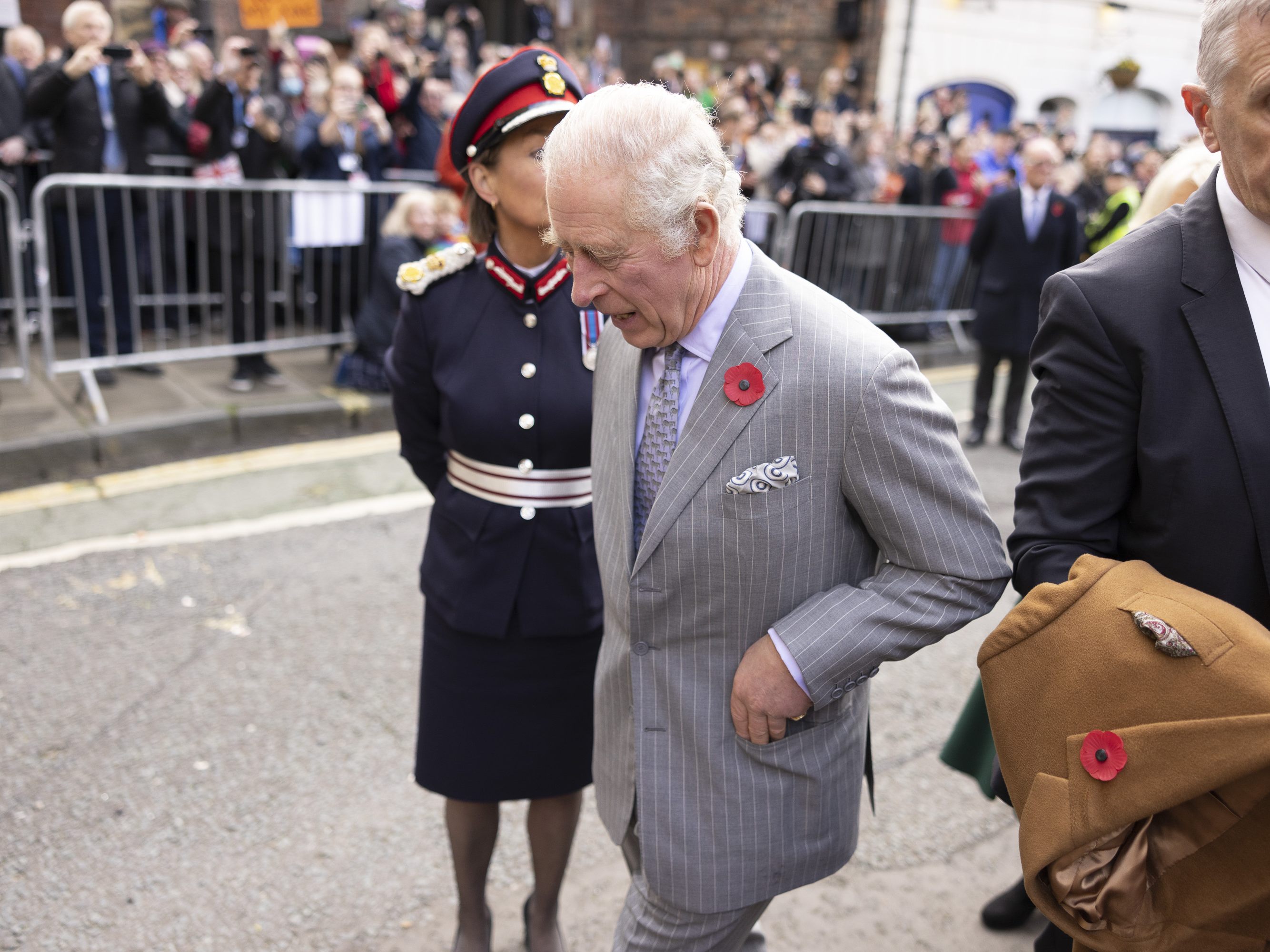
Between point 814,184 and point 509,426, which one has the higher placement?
point 814,184

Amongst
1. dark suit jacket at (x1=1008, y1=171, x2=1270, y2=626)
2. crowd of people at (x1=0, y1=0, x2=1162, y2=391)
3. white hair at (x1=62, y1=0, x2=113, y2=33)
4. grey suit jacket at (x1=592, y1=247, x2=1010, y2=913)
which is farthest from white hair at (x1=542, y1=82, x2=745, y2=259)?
white hair at (x1=62, y1=0, x2=113, y2=33)

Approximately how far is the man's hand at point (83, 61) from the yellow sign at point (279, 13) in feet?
6.17

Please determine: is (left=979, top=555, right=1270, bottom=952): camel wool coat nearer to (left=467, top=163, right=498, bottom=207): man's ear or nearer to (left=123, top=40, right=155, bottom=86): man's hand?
(left=467, top=163, right=498, bottom=207): man's ear

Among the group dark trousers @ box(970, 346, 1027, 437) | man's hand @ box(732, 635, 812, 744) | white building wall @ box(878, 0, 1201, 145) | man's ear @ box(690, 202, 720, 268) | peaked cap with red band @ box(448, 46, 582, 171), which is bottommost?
dark trousers @ box(970, 346, 1027, 437)

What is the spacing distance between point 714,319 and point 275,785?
7.26ft

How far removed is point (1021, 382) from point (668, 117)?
6.49 m

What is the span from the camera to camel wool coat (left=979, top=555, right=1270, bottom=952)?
4.37 ft

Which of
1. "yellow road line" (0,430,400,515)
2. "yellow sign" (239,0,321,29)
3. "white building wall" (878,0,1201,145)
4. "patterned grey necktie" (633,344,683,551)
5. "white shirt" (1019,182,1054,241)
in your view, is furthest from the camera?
"white building wall" (878,0,1201,145)

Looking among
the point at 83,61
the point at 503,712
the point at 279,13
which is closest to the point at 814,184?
the point at 279,13

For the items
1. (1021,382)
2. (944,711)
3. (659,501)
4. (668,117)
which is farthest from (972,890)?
(1021,382)

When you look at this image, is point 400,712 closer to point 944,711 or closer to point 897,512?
point 944,711

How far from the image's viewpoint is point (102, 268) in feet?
21.4

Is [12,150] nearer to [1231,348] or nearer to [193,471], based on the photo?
[193,471]

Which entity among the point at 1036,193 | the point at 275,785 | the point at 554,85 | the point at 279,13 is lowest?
the point at 275,785
